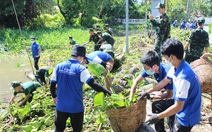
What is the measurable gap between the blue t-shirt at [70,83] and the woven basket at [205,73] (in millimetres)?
2291

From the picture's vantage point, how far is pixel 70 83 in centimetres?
335

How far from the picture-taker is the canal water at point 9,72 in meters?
8.40

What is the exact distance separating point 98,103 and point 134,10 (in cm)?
4383

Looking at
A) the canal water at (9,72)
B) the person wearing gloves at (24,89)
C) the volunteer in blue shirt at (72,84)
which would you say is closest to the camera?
the volunteer in blue shirt at (72,84)

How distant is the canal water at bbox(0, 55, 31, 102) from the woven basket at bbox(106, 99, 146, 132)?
5.41m

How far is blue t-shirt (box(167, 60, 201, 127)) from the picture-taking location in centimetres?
243

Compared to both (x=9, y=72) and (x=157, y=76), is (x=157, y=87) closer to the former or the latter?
(x=157, y=76)

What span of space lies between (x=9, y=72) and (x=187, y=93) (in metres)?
10.5

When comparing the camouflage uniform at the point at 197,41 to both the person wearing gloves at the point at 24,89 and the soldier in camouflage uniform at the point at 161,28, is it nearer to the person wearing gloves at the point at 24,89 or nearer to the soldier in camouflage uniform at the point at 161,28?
the soldier in camouflage uniform at the point at 161,28

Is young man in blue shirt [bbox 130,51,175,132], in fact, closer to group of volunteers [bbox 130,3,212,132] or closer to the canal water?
group of volunteers [bbox 130,3,212,132]

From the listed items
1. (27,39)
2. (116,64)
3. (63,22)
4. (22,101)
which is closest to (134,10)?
(63,22)

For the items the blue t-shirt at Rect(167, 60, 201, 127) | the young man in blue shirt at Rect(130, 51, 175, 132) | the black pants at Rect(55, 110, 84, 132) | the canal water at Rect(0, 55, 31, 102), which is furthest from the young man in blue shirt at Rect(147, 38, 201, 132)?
the canal water at Rect(0, 55, 31, 102)

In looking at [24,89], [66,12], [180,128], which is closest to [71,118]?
[180,128]

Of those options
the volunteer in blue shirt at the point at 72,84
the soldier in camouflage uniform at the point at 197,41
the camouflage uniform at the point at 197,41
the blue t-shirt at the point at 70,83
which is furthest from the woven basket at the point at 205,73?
the blue t-shirt at the point at 70,83
